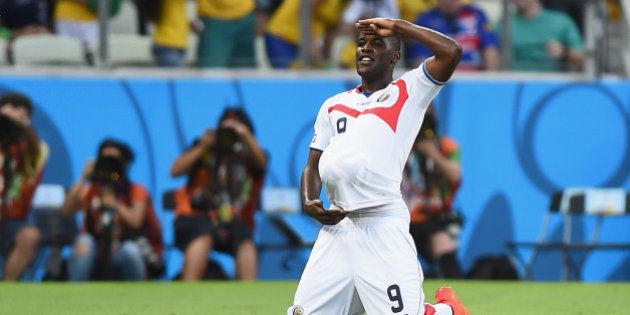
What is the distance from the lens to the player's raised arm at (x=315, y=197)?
6.95m

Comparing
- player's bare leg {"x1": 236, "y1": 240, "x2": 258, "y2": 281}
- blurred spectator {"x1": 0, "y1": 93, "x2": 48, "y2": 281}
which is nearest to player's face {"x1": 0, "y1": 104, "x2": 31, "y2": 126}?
blurred spectator {"x1": 0, "y1": 93, "x2": 48, "y2": 281}

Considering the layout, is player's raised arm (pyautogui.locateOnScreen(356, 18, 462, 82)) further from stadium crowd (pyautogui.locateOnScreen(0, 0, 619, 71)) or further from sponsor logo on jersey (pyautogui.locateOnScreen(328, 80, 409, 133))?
stadium crowd (pyautogui.locateOnScreen(0, 0, 619, 71))

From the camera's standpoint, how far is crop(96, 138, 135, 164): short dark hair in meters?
13.8

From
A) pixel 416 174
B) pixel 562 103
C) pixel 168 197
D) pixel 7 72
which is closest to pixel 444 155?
pixel 416 174

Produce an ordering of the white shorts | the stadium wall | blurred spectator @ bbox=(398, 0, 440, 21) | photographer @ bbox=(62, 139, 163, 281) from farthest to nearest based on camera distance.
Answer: blurred spectator @ bbox=(398, 0, 440, 21) → the stadium wall → photographer @ bbox=(62, 139, 163, 281) → the white shorts

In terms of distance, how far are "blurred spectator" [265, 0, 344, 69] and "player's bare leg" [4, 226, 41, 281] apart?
2.98 m

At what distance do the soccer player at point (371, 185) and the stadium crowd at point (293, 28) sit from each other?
6.67 m

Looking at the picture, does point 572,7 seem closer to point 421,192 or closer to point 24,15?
point 421,192

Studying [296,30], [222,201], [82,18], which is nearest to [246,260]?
[222,201]

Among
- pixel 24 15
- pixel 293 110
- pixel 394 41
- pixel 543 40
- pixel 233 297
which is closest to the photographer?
pixel 394 41

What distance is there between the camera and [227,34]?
1388cm

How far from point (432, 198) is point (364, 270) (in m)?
6.81

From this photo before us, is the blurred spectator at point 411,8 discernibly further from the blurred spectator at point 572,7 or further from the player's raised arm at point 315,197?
the player's raised arm at point 315,197

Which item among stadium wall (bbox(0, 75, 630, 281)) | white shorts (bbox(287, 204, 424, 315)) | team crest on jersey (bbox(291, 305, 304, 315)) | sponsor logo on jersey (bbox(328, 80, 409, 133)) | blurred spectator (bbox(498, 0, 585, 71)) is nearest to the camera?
white shorts (bbox(287, 204, 424, 315))
